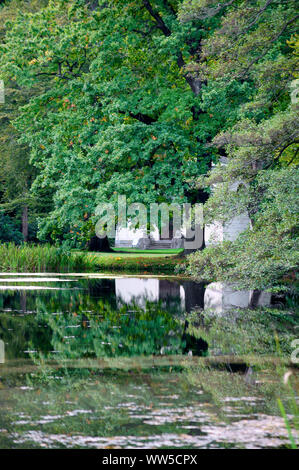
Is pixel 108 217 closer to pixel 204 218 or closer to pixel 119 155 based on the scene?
pixel 119 155

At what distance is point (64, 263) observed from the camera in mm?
32938

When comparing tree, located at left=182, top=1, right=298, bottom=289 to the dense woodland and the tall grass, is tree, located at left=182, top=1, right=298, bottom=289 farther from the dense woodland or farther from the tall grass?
the tall grass

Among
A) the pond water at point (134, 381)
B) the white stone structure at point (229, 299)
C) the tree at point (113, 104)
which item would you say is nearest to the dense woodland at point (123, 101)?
the tree at point (113, 104)

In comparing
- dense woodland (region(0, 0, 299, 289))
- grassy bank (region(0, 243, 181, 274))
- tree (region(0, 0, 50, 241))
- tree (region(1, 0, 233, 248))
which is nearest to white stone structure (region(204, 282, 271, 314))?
dense woodland (region(0, 0, 299, 289))

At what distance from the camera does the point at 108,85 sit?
2806 centimetres

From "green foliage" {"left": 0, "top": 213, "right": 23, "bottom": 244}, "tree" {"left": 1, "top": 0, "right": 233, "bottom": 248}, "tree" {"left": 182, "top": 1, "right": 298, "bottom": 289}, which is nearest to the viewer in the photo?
"tree" {"left": 182, "top": 1, "right": 298, "bottom": 289}

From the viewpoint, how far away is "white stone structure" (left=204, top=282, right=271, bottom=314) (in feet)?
59.5

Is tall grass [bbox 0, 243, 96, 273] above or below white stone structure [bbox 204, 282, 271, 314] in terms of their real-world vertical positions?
above

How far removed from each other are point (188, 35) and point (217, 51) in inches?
351

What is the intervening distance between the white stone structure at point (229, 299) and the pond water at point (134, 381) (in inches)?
21.7

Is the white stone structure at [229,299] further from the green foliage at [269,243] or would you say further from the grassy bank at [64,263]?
the grassy bank at [64,263]

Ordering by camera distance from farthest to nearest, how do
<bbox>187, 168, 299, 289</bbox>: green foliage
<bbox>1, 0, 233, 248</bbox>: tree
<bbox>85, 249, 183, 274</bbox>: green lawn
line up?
<bbox>85, 249, 183, 274</bbox>: green lawn < <bbox>1, 0, 233, 248</bbox>: tree < <bbox>187, 168, 299, 289</bbox>: green foliage

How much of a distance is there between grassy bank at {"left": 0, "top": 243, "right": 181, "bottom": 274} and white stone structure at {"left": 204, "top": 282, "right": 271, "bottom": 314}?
7739 mm
